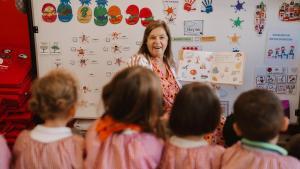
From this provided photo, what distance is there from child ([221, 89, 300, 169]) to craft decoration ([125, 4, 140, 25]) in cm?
169

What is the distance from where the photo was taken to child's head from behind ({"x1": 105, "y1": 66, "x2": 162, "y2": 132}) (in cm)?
121

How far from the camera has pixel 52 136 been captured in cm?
128

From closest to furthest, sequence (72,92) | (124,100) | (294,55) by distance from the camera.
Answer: (124,100) → (72,92) → (294,55)

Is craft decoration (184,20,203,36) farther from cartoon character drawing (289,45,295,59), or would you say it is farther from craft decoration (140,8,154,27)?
cartoon character drawing (289,45,295,59)

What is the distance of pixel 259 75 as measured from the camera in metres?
2.75

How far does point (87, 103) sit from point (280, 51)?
1.72m

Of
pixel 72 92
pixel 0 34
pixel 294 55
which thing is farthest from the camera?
pixel 0 34

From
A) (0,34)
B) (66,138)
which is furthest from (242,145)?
(0,34)

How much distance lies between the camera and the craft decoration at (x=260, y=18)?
262 centimetres

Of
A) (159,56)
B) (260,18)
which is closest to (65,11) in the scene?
(159,56)

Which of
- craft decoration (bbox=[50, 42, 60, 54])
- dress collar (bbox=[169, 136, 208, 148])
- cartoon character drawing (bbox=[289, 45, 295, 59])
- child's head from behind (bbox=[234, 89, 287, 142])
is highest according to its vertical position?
craft decoration (bbox=[50, 42, 60, 54])

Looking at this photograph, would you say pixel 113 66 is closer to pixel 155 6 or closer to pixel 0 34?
pixel 155 6

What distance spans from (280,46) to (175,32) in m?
0.87

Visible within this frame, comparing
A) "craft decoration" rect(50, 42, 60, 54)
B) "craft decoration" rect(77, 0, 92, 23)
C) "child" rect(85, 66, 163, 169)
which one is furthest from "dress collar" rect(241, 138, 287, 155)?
"craft decoration" rect(50, 42, 60, 54)
